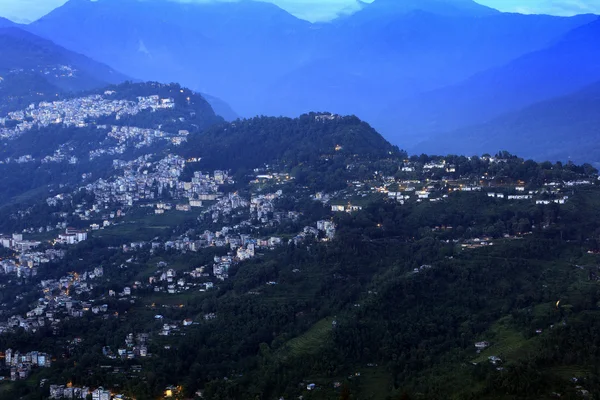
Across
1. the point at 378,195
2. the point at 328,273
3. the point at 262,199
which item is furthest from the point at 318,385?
the point at 262,199

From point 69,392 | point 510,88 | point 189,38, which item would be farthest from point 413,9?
point 69,392

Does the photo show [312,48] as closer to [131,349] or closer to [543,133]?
[543,133]

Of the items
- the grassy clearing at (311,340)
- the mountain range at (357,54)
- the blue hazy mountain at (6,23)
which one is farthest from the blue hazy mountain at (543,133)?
the blue hazy mountain at (6,23)

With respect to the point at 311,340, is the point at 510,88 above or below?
above

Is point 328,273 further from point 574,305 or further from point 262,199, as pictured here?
point 262,199

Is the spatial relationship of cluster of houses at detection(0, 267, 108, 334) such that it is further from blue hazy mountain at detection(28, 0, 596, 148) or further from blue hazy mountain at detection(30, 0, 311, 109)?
blue hazy mountain at detection(30, 0, 311, 109)

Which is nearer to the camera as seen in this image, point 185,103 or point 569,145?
point 185,103

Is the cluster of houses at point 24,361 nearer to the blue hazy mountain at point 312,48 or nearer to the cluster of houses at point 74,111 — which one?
the cluster of houses at point 74,111
